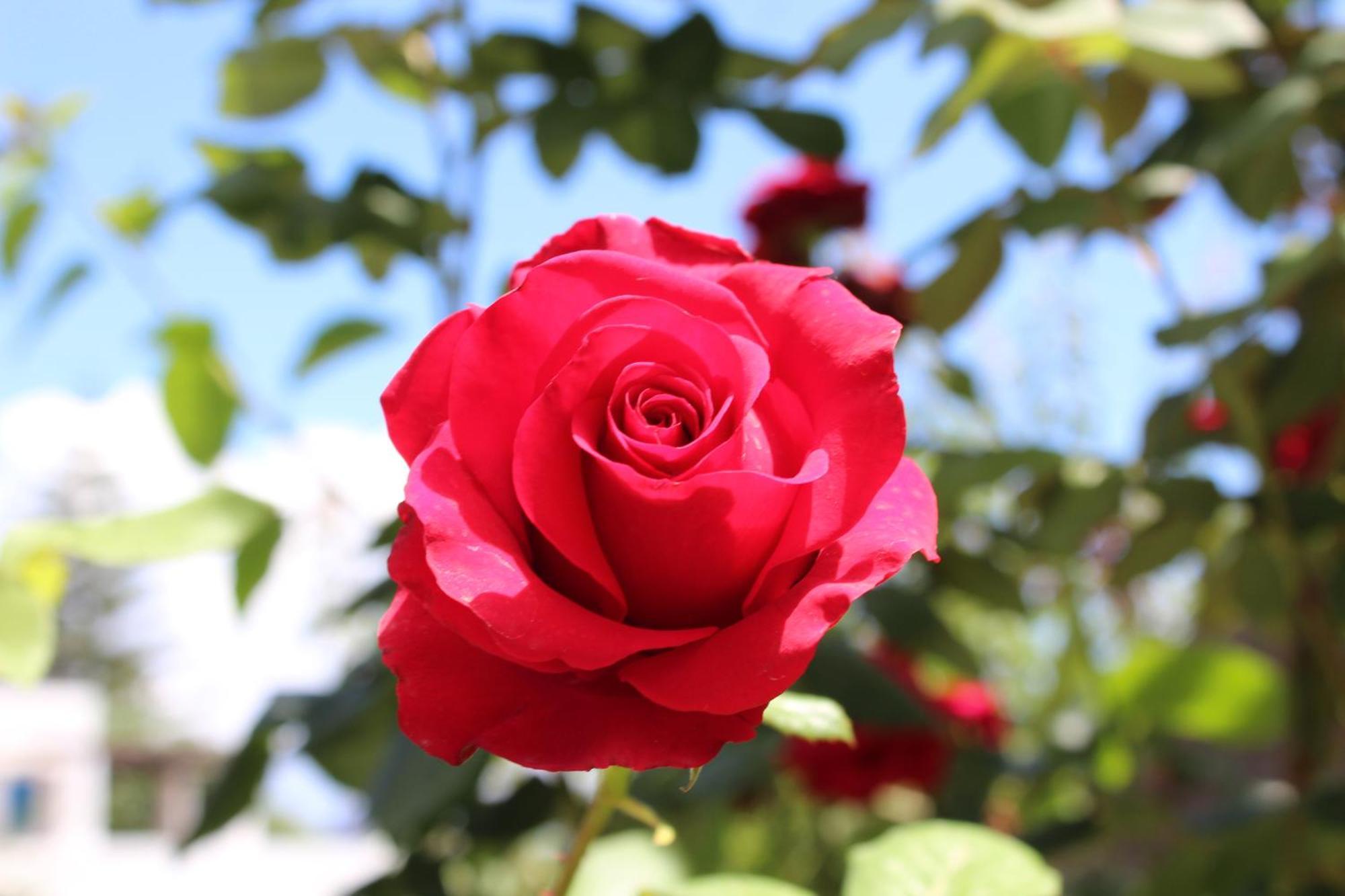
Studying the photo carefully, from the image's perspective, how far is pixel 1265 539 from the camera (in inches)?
28.8

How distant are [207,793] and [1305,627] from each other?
2.11ft

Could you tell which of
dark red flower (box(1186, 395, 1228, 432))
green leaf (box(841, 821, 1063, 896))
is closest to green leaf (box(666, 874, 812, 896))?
green leaf (box(841, 821, 1063, 896))

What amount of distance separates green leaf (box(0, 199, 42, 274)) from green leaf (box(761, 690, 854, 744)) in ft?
2.78

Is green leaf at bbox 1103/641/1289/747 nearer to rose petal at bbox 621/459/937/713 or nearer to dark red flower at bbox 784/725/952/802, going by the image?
dark red flower at bbox 784/725/952/802

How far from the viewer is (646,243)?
27cm

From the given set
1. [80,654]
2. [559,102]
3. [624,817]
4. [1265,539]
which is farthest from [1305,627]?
[80,654]

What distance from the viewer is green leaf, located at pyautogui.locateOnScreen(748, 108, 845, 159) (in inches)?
28.0

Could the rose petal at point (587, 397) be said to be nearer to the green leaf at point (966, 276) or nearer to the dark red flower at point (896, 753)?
the green leaf at point (966, 276)

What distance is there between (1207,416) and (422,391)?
2.50ft

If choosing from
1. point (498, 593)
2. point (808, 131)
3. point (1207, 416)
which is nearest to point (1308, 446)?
point (1207, 416)

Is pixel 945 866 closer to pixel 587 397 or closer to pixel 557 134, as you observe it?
pixel 587 397

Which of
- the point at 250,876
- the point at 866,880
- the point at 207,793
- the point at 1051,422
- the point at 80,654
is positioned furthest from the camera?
the point at 80,654

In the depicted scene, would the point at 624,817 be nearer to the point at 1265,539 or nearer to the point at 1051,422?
the point at 1265,539

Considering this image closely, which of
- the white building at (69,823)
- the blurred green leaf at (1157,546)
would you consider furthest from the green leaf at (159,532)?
the white building at (69,823)
